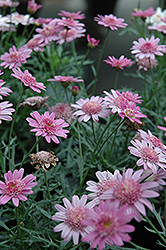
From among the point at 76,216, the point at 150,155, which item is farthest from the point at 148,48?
the point at 76,216

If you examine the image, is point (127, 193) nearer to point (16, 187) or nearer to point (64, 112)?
point (16, 187)

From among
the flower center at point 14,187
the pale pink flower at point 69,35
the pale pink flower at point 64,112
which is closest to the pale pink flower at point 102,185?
the flower center at point 14,187

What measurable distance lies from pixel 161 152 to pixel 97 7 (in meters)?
2.32

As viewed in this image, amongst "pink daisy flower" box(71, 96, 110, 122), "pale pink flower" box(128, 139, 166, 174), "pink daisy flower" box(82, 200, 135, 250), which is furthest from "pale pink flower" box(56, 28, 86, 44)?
"pink daisy flower" box(82, 200, 135, 250)

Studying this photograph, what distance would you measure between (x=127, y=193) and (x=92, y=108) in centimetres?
24

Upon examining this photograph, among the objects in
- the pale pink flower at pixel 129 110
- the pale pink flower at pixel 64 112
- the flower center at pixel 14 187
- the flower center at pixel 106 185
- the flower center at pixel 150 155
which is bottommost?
the flower center at pixel 14 187

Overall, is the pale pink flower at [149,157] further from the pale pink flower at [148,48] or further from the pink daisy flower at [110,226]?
the pale pink flower at [148,48]

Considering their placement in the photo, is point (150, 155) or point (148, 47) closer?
point (150, 155)

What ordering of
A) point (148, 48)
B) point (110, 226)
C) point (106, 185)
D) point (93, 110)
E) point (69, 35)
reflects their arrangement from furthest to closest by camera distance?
point (69, 35)
point (148, 48)
point (93, 110)
point (106, 185)
point (110, 226)

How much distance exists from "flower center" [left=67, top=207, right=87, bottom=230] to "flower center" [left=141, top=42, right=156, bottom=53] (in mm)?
455

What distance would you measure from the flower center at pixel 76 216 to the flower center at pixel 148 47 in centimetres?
45

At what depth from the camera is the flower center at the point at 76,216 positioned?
0.42 meters

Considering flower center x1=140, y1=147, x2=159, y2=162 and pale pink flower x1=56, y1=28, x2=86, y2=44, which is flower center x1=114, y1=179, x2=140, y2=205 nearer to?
flower center x1=140, y1=147, x2=159, y2=162

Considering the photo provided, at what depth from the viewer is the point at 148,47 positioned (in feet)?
2.39
